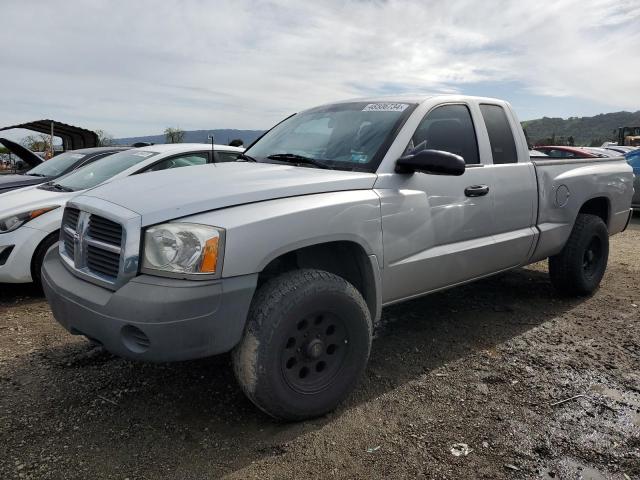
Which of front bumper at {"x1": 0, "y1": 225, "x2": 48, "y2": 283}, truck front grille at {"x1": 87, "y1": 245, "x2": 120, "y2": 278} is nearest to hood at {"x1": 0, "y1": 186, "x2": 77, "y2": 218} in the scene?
front bumper at {"x1": 0, "y1": 225, "x2": 48, "y2": 283}

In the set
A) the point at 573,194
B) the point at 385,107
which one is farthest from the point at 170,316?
Answer: the point at 573,194

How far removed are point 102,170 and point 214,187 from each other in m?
3.49

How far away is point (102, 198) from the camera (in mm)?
2844

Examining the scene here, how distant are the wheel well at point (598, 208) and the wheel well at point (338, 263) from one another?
303cm

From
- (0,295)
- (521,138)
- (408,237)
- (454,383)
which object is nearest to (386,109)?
(408,237)

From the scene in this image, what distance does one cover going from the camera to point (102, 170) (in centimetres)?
570

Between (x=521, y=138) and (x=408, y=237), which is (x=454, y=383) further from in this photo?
(x=521, y=138)

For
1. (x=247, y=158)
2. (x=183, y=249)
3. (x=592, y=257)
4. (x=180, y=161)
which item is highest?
(x=247, y=158)

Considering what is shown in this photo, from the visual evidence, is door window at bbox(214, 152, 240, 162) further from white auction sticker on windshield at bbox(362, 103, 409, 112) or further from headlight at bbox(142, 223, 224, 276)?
headlight at bbox(142, 223, 224, 276)

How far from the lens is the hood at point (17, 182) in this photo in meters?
6.25

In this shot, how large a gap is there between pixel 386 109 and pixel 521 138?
1.38m

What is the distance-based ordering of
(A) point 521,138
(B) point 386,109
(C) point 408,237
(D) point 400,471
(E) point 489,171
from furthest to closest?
(A) point 521,138, (E) point 489,171, (B) point 386,109, (C) point 408,237, (D) point 400,471

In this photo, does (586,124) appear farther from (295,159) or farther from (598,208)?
(295,159)

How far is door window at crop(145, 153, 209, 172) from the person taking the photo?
577 cm
